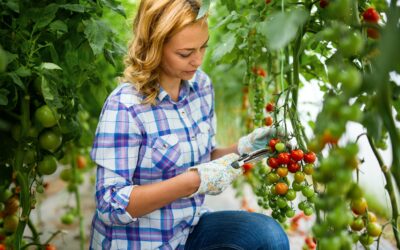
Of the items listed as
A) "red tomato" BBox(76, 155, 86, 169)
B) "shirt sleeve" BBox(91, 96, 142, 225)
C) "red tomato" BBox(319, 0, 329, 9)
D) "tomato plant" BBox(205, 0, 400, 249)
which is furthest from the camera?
"red tomato" BBox(76, 155, 86, 169)

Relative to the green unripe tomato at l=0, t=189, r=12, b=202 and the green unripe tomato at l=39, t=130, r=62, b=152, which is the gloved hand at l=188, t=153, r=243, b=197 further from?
the green unripe tomato at l=0, t=189, r=12, b=202

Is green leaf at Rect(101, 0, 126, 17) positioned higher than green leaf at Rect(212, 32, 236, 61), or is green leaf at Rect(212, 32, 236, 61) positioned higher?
green leaf at Rect(101, 0, 126, 17)

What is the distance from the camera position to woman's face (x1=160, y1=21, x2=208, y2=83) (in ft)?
4.67

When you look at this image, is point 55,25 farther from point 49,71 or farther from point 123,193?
point 123,193

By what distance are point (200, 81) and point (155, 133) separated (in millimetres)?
346

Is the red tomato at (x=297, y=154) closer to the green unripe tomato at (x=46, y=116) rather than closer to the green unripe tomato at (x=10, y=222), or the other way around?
the green unripe tomato at (x=46, y=116)

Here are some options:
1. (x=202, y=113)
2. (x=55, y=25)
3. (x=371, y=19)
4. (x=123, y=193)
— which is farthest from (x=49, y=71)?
(x=371, y=19)

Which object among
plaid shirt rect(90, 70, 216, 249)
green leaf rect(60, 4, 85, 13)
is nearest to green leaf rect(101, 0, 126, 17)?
green leaf rect(60, 4, 85, 13)

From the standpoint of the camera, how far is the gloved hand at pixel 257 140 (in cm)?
151

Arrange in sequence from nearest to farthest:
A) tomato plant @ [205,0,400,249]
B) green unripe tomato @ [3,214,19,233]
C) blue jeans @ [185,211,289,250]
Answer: tomato plant @ [205,0,400,249], blue jeans @ [185,211,289,250], green unripe tomato @ [3,214,19,233]

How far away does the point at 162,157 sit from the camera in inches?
57.9

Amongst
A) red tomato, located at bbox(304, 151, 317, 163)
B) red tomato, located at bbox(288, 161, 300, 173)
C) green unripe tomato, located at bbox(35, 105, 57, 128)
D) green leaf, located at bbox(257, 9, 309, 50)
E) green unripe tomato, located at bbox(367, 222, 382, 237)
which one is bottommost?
green unripe tomato, located at bbox(367, 222, 382, 237)

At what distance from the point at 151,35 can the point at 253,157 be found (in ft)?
1.52

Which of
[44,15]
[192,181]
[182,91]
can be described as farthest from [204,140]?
[44,15]
